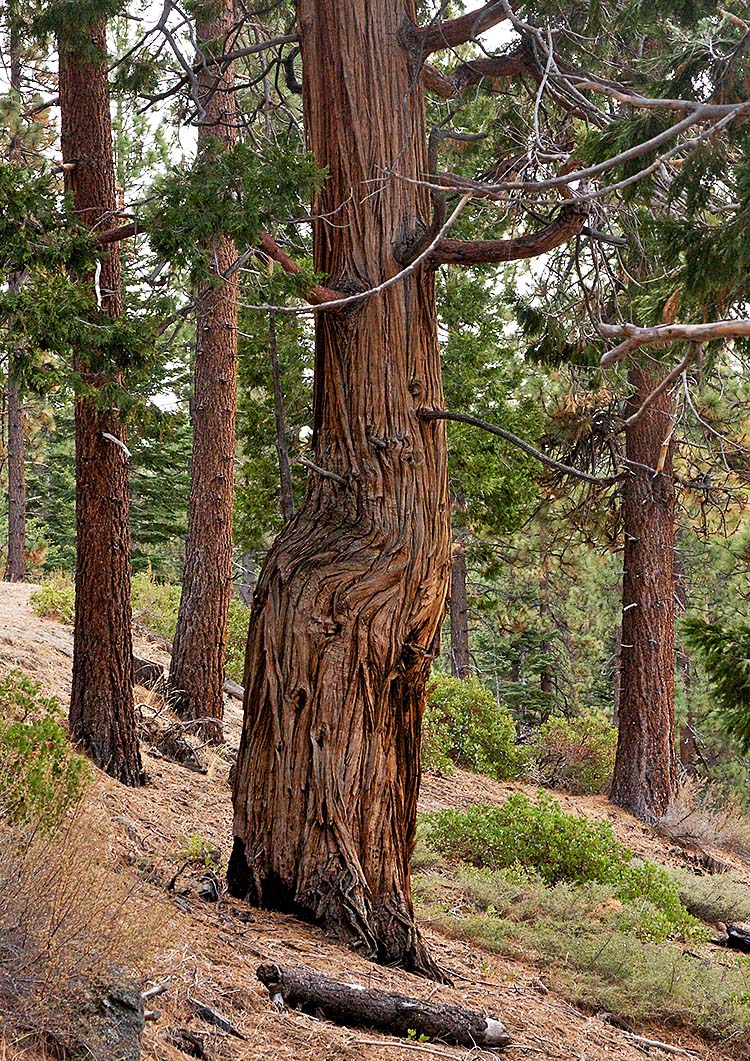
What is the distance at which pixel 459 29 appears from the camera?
5816 mm

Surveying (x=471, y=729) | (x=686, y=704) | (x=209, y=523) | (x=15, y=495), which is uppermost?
(x=15, y=495)

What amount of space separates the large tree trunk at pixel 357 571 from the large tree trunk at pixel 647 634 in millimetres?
7802

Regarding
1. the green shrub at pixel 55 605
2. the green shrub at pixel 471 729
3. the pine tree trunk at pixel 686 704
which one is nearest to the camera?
the green shrub at pixel 55 605

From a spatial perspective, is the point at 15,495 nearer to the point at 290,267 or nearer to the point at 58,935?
the point at 290,267

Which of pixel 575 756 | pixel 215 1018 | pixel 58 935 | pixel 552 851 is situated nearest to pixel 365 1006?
pixel 215 1018

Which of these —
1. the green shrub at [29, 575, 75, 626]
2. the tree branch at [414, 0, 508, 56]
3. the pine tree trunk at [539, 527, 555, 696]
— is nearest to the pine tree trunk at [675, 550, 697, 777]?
the pine tree trunk at [539, 527, 555, 696]

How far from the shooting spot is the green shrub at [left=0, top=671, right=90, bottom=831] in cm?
452

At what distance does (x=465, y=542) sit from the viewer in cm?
1806

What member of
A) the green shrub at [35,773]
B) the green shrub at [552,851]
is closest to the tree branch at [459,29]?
the green shrub at [35,773]

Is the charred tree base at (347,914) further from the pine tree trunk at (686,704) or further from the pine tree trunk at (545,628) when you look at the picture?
the pine tree trunk at (686,704)

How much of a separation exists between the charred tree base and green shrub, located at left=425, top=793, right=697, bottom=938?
353 cm

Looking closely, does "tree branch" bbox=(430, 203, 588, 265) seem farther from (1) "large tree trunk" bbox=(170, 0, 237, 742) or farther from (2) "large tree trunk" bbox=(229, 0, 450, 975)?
(1) "large tree trunk" bbox=(170, 0, 237, 742)

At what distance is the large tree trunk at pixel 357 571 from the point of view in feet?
16.8

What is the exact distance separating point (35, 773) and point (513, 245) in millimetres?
3771
